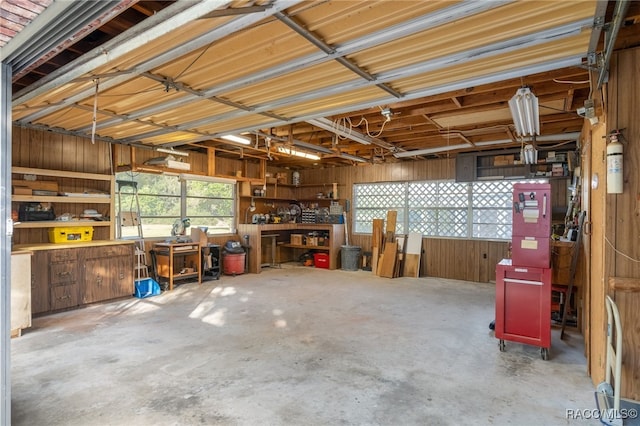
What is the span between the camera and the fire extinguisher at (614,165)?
7.68 ft

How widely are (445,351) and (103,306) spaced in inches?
184

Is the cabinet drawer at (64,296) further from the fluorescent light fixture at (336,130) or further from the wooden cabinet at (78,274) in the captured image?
the fluorescent light fixture at (336,130)

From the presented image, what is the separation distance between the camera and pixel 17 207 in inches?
184

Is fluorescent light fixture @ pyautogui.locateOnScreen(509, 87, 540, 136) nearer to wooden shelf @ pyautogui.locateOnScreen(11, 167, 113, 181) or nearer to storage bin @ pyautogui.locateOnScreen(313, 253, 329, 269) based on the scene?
storage bin @ pyautogui.locateOnScreen(313, 253, 329, 269)

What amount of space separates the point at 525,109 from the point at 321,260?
6.15m

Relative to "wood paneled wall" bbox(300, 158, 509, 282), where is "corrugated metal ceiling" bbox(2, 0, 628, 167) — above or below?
above

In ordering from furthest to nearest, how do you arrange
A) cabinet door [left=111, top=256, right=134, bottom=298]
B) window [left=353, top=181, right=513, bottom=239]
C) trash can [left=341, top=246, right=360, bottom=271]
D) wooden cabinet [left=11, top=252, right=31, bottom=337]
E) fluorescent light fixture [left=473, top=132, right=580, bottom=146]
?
trash can [left=341, top=246, right=360, bottom=271] → window [left=353, top=181, right=513, bottom=239] → fluorescent light fixture [left=473, top=132, right=580, bottom=146] → cabinet door [left=111, top=256, right=134, bottom=298] → wooden cabinet [left=11, top=252, right=31, bottom=337]

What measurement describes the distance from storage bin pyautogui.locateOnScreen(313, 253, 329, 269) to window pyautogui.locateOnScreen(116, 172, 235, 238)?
223 cm

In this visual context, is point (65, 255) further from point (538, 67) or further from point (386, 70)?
point (538, 67)

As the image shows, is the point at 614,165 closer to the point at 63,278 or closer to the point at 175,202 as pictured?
the point at 63,278

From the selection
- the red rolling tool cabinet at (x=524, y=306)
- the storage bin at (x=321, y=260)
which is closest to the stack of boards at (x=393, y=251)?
the storage bin at (x=321, y=260)

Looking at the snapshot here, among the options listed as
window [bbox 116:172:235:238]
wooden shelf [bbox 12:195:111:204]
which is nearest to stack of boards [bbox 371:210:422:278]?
window [bbox 116:172:235:238]

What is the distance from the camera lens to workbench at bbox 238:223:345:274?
25.7ft

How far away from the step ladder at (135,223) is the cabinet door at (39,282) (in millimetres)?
1425
